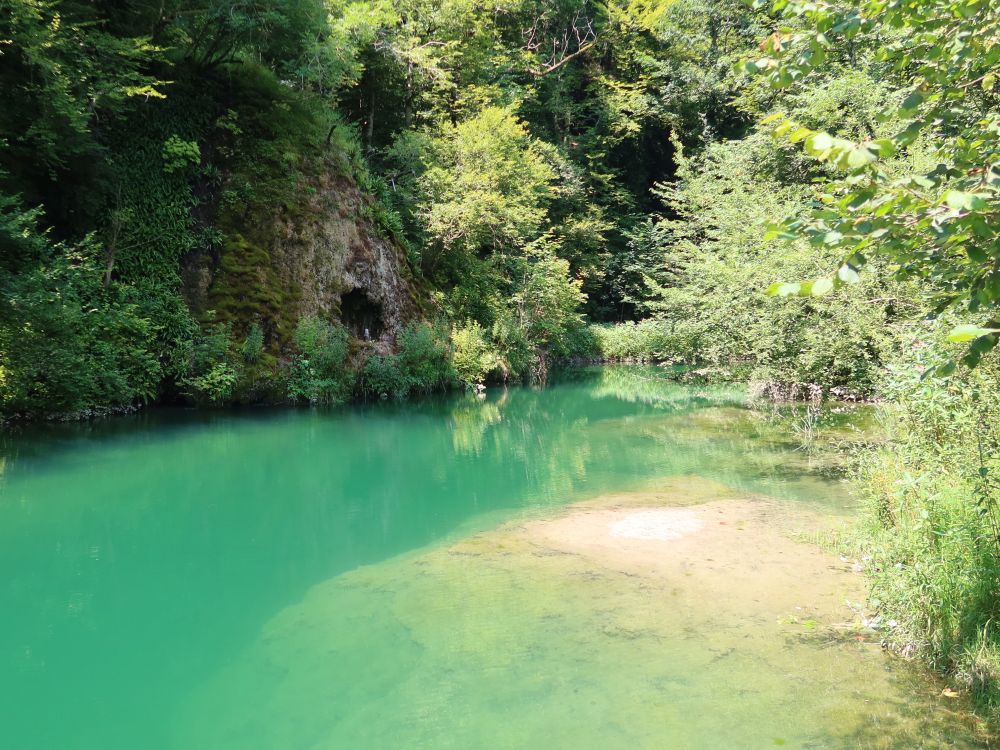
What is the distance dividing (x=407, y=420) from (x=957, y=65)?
43.6 ft

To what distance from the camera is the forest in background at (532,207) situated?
9.67ft

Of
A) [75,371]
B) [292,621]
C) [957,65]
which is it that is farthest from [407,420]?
[957,65]

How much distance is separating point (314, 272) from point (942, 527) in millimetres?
15665

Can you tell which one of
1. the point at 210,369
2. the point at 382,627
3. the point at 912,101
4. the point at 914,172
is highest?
the point at 912,101

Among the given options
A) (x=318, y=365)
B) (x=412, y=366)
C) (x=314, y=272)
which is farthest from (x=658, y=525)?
(x=314, y=272)

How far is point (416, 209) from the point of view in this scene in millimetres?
21578

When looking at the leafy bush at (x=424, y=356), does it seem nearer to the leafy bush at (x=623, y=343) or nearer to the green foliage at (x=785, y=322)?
the green foliage at (x=785, y=322)

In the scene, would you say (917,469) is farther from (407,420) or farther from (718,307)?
(407,420)

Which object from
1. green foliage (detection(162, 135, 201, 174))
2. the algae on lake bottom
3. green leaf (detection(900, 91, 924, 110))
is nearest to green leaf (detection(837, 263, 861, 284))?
green leaf (detection(900, 91, 924, 110))

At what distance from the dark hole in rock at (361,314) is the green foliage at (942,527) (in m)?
14.8

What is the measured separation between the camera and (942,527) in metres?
4.33

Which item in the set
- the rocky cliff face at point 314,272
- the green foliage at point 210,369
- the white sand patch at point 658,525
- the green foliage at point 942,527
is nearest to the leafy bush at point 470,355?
the rocky cliff face at point 314,272

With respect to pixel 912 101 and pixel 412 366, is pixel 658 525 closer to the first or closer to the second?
pixel 912 101

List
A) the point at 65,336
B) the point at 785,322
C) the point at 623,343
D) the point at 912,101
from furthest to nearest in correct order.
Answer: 1. the point at 623,343
2. the point at 65,336
3. the point at 785,322
4. the point at 912,101
